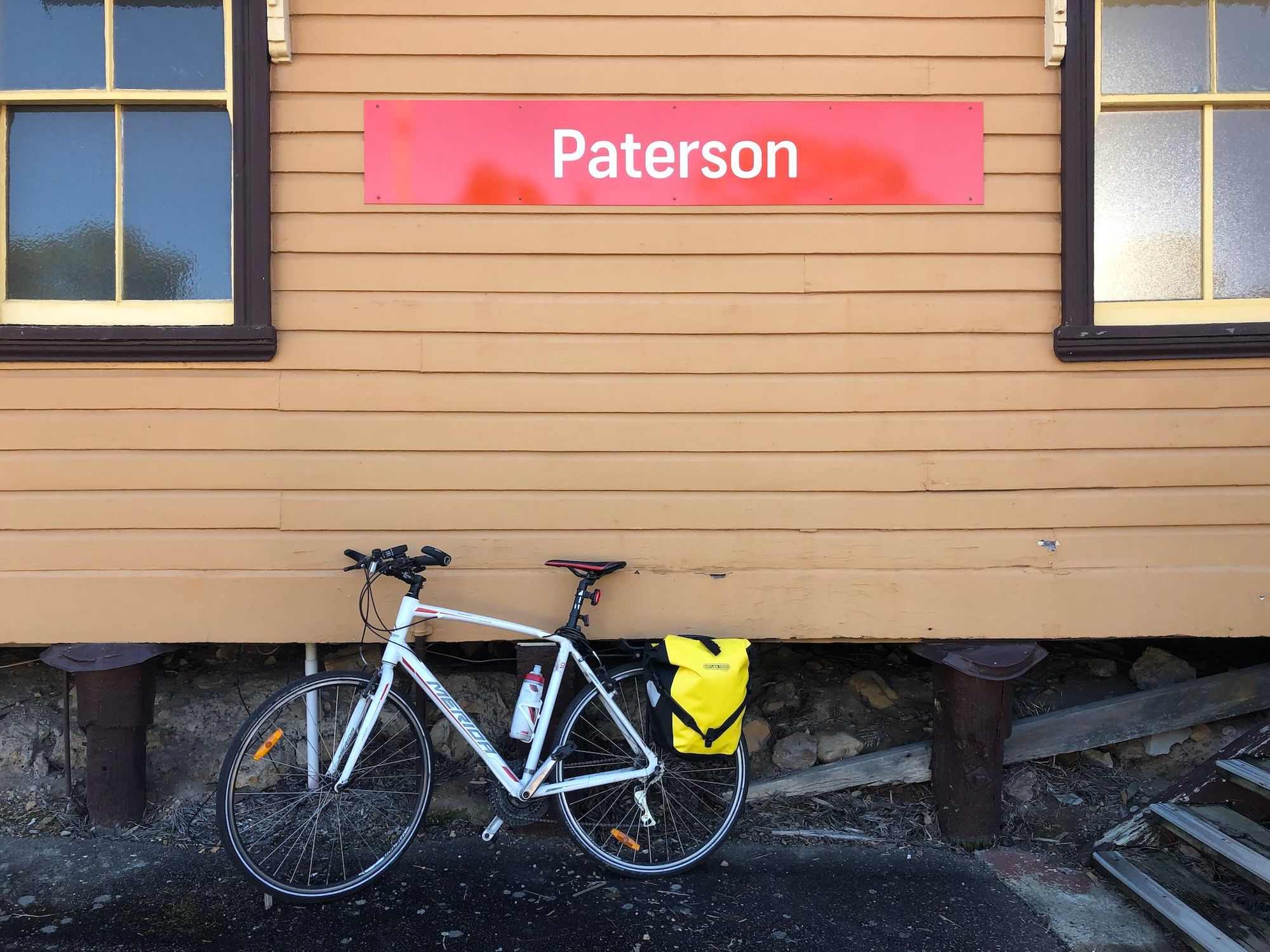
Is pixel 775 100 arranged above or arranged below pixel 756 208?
above

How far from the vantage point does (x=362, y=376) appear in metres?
3.51

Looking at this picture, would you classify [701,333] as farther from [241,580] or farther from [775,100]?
[241,580]

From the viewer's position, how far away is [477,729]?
334cm

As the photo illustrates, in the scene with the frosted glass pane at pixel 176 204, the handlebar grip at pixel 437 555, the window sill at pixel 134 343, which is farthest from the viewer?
the frosted glass pane at pixel 176 204

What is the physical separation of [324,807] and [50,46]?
3.16 m

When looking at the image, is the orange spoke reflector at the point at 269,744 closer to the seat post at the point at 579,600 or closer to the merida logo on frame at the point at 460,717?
the merida logo on frame at the point at 460,717

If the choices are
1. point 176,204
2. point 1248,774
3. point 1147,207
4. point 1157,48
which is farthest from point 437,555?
point 1157,48

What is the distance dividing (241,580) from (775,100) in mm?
2873

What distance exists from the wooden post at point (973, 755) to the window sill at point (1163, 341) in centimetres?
138

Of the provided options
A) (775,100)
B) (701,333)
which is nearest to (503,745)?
(701,333)

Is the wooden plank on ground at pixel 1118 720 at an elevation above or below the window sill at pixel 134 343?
below

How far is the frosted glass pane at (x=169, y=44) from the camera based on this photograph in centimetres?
349

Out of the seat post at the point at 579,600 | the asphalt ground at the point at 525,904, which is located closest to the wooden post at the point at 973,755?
the asphalt ground at the point at 525,904

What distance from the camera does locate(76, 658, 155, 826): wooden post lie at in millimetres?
3490
